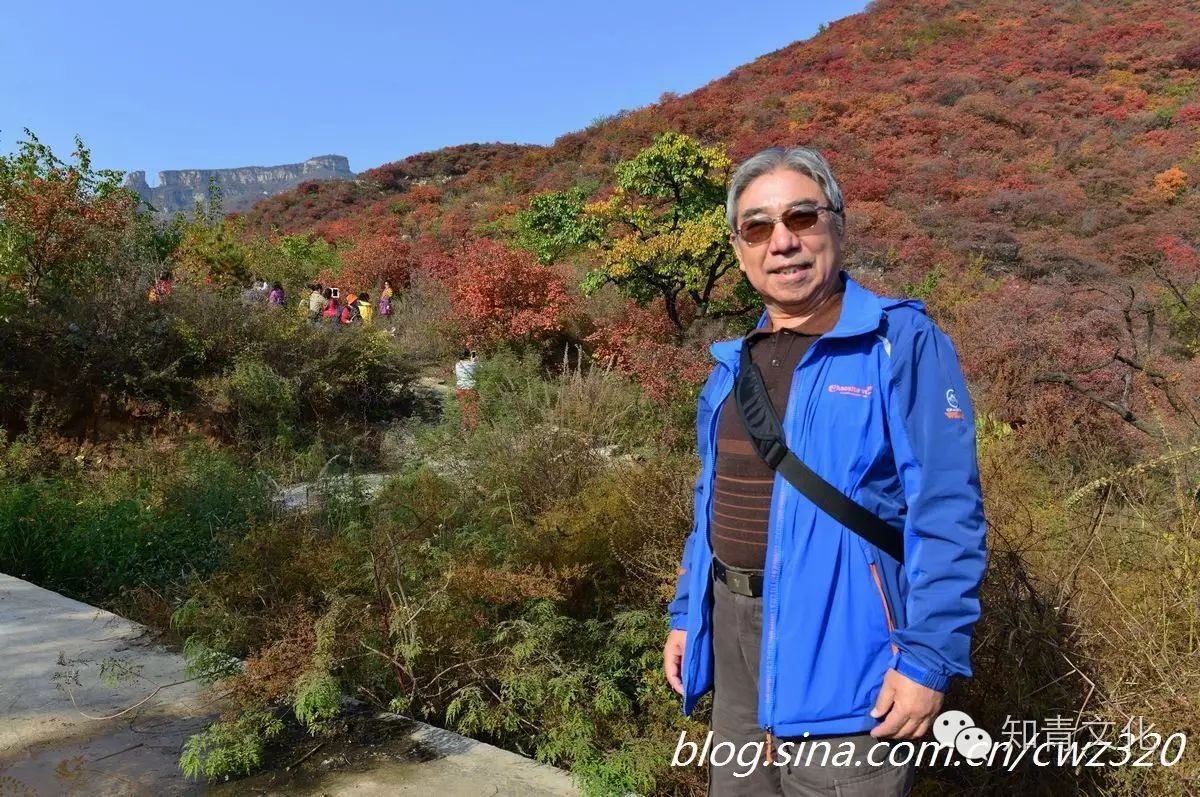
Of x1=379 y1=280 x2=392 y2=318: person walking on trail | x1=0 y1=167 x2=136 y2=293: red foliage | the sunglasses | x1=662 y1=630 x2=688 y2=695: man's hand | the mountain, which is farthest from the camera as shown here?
the mountain

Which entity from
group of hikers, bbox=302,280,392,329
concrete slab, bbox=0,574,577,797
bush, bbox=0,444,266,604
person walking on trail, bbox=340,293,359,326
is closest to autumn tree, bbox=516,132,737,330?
group of hikers, bbox=302,280,392,329

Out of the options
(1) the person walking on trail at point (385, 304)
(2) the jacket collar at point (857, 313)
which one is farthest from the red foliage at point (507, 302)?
(2) the jacket collar at point (857, 313)

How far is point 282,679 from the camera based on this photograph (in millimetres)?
2533

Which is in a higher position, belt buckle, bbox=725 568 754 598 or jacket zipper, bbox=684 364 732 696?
jacket zipper, bbox=684 364 732 696

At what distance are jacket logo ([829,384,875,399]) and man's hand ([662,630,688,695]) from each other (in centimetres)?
80

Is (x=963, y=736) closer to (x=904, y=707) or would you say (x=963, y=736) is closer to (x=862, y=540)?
(x=904, y=707)

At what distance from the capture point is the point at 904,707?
136cm

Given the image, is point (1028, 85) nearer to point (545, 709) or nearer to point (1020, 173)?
point (1020, 173)

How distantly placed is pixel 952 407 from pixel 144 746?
292 cm

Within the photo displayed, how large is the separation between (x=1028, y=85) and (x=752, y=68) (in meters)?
11.6

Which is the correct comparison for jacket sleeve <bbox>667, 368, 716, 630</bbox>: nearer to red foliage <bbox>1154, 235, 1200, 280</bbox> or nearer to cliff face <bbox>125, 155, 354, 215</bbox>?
red foliage <bbox>1154, 235, 1200, 280</bbox>

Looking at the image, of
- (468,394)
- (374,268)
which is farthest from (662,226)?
(374,268)

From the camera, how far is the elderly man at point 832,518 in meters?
1.36

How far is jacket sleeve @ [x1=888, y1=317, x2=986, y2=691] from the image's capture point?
4.39ft
